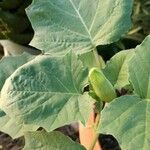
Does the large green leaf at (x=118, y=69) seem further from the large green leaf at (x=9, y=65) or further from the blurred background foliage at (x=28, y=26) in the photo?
the blurred background foliage at (x=28, y=26)

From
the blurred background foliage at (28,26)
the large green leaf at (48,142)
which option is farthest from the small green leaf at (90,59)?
the blurred background foliage at (28,26)

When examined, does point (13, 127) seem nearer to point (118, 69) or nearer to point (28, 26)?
point (118, 69)

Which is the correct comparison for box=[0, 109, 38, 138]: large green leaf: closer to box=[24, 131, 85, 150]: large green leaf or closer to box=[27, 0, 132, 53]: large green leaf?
box=[24, 131, 85, 150]: large green leaf

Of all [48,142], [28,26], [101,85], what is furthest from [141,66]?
[28,26]

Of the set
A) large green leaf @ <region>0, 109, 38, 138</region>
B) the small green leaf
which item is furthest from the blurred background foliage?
large green leaf @ <region>0, 109, 38, 138</region>

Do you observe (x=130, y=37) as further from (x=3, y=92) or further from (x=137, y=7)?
(x=3, y=92)
